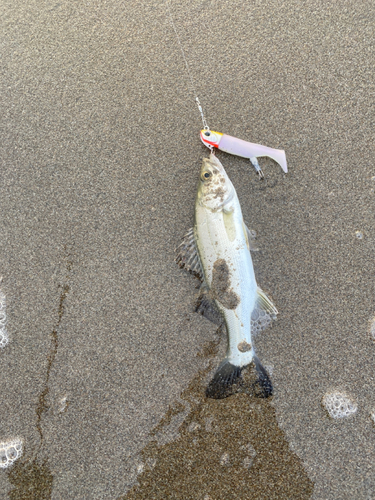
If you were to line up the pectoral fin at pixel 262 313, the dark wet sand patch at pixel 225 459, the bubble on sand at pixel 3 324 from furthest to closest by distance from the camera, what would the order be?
the bubble on sand at pixel 3 324
the pectoral fin at pixel 262 313
the dark wet sand patch at pixel 225 459

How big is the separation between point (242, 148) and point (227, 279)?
46.9 inches

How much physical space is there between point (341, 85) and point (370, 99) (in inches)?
11.5

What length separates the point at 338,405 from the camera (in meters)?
2.56

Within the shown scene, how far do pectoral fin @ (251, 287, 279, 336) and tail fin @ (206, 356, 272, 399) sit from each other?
0.82 ft

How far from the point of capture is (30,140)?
2.93 metres

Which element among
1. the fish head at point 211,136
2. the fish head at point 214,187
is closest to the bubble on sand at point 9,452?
the fish head at point 214,187

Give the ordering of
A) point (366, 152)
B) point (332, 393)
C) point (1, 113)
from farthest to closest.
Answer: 1. point (1, 113)
2. point (366, 152)
3. point (332, 393)

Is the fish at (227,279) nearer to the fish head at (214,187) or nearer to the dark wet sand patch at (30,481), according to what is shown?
the fish head at (214,187)

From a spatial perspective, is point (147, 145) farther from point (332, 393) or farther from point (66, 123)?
point (332, 393)

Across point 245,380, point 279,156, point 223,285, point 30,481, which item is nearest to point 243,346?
point 245,380

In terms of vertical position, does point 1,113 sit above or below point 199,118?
above

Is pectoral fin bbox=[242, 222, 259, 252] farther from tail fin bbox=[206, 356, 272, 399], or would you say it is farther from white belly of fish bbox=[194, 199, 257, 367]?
tail fin bbox=[206, 356, 272, 399]

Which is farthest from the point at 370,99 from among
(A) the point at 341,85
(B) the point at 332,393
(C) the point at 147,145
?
(B) the point at 332,393

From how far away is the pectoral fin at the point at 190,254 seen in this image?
2.60m
